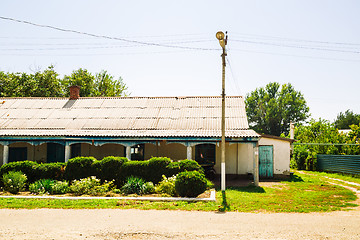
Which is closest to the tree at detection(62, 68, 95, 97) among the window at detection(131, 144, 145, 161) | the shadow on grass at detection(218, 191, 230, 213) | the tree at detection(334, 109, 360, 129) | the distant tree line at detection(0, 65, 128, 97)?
the distant tree line at detection(0, 65, 128, 97)

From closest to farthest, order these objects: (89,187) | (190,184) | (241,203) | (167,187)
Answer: (241,203) → (190,184) → (167,187) → (89,187)

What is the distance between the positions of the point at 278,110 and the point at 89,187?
50832 millimetres

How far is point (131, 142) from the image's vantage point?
1616 cm

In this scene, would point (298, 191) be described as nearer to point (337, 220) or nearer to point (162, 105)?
point (337, 220)

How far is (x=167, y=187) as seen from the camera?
38.8ft

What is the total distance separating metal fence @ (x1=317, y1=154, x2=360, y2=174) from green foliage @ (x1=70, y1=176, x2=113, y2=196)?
1576 centimetres

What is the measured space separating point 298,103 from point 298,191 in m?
47.7

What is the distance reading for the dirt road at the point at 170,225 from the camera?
22.2 feet

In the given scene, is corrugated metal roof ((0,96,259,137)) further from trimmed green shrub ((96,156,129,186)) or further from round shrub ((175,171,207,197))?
round shrub ((175,171,207,197))

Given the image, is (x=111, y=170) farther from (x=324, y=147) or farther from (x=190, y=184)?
(x=324, y=147)

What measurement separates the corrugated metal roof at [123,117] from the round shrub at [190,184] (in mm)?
4624

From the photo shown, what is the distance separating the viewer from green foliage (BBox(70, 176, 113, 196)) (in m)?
12.0

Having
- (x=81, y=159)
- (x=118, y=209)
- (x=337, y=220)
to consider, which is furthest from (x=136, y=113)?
(x=337, y=220)

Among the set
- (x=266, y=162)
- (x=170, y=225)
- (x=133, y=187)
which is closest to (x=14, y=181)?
(x=133, y=187)
